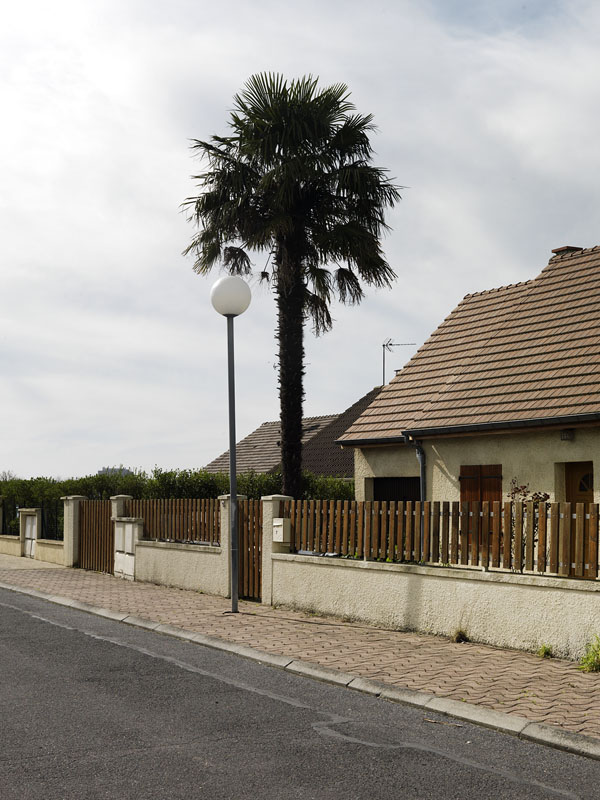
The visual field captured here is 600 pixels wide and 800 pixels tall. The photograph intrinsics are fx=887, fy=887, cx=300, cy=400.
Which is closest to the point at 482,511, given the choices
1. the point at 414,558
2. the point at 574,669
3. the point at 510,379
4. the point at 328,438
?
the point at 414,558

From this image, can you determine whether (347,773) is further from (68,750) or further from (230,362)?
(230,362)

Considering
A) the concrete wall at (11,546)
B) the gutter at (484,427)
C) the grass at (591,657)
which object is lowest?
the concrete wall at (11,546)

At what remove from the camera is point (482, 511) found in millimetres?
10266

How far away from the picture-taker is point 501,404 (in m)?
16.3

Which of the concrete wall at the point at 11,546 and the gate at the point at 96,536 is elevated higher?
the gate at the point at 96,536

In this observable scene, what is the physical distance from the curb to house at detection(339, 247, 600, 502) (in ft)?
24.2

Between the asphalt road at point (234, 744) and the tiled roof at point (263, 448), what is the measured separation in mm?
31196

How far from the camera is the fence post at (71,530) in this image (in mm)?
20812

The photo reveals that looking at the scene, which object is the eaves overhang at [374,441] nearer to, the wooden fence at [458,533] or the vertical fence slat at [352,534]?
the wooden fence at [458,533]

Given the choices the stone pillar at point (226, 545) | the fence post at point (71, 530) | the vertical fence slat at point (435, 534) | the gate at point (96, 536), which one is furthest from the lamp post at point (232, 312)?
the fence post at point (71, 530)

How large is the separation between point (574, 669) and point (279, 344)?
14.2 meters

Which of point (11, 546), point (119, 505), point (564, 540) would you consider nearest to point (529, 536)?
point (564, 540)

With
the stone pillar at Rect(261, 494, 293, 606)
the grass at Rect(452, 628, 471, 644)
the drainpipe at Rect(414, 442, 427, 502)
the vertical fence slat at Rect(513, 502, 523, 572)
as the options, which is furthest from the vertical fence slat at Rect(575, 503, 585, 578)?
the drainpipe at Rect(414, 442, 427, 502)

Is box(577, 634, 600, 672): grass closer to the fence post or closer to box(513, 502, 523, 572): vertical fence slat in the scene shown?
box(513, 502, 523, 572): vertical fence slat
